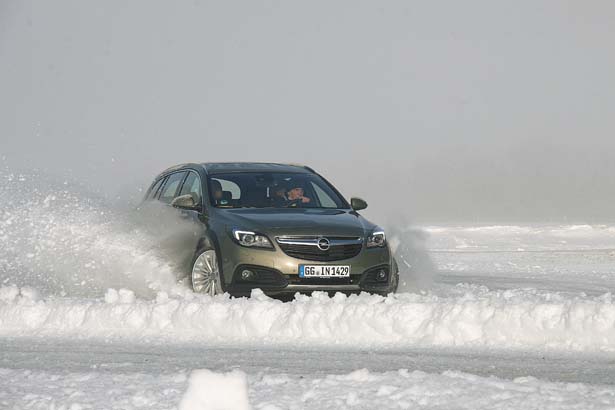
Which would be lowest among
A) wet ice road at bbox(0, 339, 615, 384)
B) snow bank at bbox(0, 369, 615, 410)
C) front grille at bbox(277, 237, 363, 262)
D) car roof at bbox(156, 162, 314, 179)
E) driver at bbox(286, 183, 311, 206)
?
wet ice road at bbox(0, 339, 615, 384)

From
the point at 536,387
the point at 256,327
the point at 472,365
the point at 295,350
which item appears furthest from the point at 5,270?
the point at 536,387

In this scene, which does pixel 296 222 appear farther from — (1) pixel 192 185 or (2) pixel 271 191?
(1) pixel 192 185

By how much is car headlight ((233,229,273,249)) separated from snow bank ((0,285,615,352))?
57 centimetres

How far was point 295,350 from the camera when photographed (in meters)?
7.50

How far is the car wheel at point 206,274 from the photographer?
9.59 m

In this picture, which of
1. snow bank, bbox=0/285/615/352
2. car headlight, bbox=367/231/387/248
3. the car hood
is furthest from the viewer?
car headlight, bbox=367/231/387/248

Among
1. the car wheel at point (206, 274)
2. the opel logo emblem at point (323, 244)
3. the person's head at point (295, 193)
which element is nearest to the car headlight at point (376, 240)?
the opel logo emblem at point (323, 244)

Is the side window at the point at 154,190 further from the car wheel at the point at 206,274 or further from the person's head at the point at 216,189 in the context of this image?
the car wheel at the point at 206,274

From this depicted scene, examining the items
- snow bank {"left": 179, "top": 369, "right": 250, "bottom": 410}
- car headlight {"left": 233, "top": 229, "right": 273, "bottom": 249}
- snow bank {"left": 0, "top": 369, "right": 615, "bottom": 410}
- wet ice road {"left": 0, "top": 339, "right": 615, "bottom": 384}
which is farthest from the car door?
snow bank {"left": 179, "top": 369, "right": 250, "bottom": 410}

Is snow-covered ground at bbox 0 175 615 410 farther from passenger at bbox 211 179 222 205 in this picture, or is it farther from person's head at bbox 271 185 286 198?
person's head at bbox 271 185 286 198

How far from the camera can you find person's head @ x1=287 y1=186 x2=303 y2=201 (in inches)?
431

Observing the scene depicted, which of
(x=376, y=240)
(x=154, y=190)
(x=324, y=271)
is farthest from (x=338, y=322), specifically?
(x=154, y=190)

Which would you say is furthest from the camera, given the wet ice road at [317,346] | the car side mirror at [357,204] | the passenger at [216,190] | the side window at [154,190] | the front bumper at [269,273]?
the side window at [154,190]

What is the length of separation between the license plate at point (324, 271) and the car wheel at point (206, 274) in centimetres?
89
